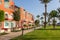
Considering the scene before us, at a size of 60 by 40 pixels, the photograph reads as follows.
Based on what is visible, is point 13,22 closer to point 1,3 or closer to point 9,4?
point 9,4

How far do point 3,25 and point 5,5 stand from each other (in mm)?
5985

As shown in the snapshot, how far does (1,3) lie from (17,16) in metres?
8.37

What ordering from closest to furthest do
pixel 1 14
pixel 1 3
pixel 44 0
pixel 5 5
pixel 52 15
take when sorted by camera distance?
pixel 1 14 → pixel 1 3 → pixel 5 5 → pixel 44 0 → pixel 52 15

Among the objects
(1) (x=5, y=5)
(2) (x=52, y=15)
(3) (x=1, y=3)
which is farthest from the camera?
(2) (x=52, y=15)

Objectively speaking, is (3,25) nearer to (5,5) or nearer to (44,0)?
(5,5)

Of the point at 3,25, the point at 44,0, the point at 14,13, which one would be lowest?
the point at 3,25

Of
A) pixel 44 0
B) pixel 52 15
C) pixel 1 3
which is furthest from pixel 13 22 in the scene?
pixel 52 15

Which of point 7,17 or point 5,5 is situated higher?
point 5,5

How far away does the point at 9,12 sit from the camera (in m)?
56.1

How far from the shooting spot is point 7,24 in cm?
5381

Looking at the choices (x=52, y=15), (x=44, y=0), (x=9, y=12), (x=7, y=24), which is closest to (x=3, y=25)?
(x=7, y=24)

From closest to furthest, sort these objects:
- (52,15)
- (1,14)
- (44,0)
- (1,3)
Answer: (1,14)
(1,3)
(44,0)
(52,15)

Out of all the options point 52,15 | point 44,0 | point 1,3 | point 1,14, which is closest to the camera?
point 1,14

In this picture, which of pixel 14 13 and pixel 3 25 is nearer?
Answer: pixel 3 25
